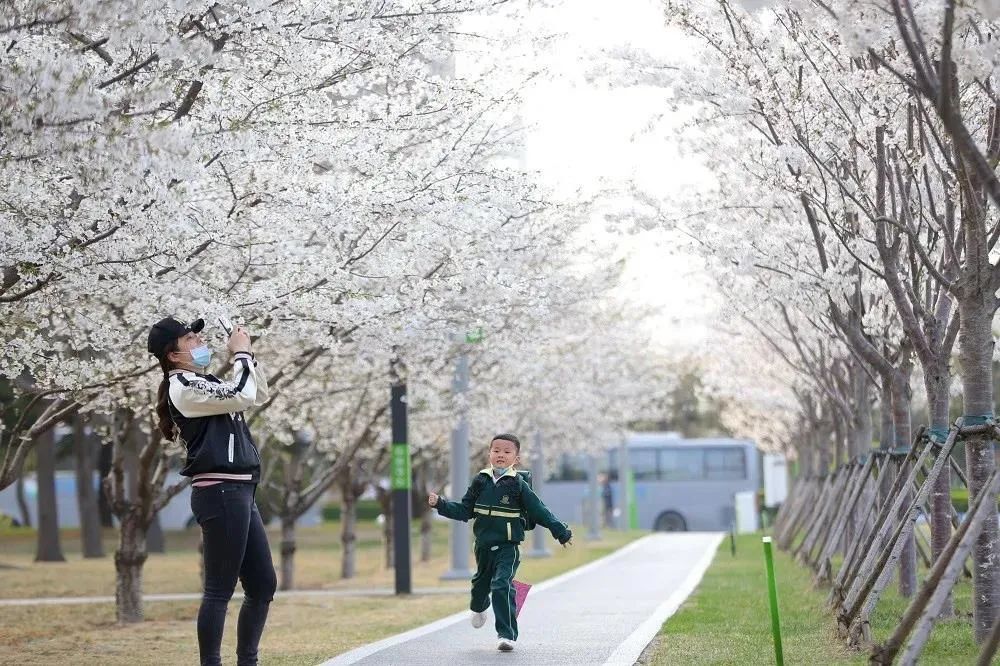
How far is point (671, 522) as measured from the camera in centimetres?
5000

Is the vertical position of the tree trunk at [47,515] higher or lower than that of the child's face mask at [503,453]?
lower

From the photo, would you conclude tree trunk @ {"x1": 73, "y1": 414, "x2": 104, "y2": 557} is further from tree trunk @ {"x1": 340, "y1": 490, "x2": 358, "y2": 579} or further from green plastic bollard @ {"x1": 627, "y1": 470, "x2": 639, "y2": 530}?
green plastic bollard @ {"x1": 627, "y1": 470, "x2": 639, "y2": 530}

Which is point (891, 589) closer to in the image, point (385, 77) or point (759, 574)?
point (759, 574)

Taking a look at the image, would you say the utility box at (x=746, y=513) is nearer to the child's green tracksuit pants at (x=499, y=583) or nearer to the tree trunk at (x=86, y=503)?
the tree trunk at (x=86, y=503)

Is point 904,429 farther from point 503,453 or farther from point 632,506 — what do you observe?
point 632,506

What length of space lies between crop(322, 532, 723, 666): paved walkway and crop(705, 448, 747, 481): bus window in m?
27.1

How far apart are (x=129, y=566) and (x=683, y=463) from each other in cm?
3535

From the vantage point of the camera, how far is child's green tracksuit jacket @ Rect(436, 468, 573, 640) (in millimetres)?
10156

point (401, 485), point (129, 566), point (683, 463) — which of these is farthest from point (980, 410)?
point (683, 463)

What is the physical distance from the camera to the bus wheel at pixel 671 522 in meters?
49.8

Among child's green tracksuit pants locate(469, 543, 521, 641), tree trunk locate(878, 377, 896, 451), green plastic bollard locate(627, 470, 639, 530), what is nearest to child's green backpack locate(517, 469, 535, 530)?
child's green tracksuit pants locate(469, 543, 521, 641)

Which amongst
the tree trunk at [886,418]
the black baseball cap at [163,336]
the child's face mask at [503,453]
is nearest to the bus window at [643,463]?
the tree trunk at [886,418]

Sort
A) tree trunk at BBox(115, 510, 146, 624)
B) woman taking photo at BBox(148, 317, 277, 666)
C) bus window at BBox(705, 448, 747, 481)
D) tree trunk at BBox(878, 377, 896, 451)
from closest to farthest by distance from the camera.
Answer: woman taking photo at BBox(148, 317, 277, 666) < tree trunk at BBox(878, 377, 896, 451) < tree trunk at BBox(115, 510, 146, 624) < bus window at BBox(705, 448, 747, 481)

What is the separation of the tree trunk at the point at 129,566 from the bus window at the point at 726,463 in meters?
35.2
